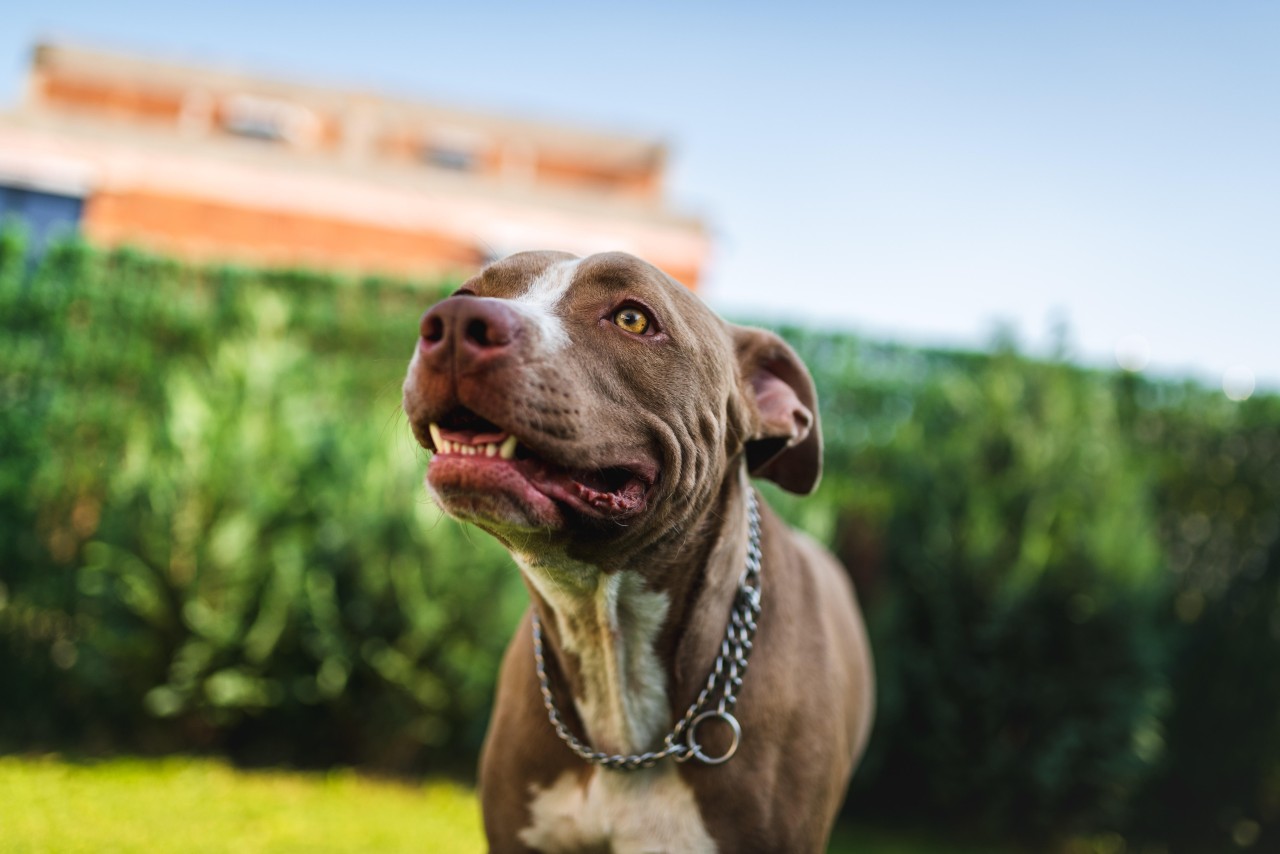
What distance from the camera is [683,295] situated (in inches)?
94.7

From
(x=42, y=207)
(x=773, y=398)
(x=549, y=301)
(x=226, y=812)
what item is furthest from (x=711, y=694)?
(x=42, y=207)

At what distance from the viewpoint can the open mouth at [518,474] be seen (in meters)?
1.96

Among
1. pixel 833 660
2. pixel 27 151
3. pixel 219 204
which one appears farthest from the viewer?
pixel 219 204

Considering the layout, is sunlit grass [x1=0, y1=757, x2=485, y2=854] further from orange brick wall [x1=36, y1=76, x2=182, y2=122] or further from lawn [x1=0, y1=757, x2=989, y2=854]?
orange brick wall [x1=36, y1=76, x2=182, y2=122]

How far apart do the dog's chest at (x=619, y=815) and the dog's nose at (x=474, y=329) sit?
1171 mm

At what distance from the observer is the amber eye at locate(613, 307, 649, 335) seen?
2195 millimetres

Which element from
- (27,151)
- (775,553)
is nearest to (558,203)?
(27,151)

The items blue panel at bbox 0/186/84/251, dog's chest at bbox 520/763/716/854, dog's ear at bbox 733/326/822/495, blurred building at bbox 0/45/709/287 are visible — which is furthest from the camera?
blurred building at bbox 0/45/709/287

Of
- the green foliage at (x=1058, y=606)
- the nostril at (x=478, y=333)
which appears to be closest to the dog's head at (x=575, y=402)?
the nostril at (x=478, y=333)

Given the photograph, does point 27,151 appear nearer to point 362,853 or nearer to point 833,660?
point 362,853

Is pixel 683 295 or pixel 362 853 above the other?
pixel 683 295

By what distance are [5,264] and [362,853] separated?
4.56 metres

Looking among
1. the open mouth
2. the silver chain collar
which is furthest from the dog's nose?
the silver chain collar

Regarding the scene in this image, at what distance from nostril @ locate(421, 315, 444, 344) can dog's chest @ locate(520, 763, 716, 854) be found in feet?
3.92
